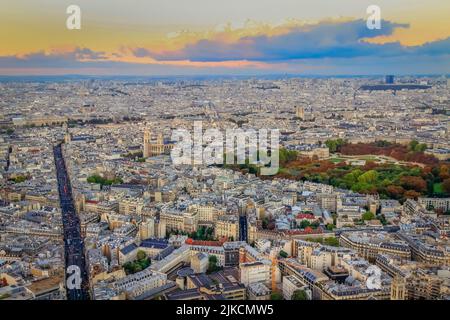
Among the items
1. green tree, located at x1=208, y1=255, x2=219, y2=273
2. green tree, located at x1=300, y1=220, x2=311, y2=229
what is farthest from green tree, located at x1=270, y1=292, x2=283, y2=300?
green tree, located at x1=300, y1=220, x2=311, y2=229

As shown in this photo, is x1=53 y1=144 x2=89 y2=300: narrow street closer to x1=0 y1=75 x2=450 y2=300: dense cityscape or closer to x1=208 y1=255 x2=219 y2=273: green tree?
x1=0 y1=75 x2=450 y2=300: dense cityscape

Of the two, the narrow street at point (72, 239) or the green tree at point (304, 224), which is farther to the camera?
the green tree at point (304, 224)

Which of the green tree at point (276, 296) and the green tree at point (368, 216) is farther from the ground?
the green tree at point (368, 216)

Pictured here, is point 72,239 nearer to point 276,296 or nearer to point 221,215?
point 221,215

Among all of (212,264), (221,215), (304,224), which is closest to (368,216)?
(304,224)

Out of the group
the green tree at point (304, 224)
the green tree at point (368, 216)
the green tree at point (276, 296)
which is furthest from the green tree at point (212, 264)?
the green tree at point (368, 216)

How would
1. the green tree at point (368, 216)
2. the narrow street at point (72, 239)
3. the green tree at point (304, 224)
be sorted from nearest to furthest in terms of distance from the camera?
the narrow street at point (72, 239) < the green tree at point (304, 224) < the green tree at point (368, 216)

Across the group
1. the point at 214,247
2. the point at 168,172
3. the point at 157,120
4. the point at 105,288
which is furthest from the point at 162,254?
the point at 157,120

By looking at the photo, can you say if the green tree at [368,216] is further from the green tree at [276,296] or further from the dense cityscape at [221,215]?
the green tree at [276,296]
